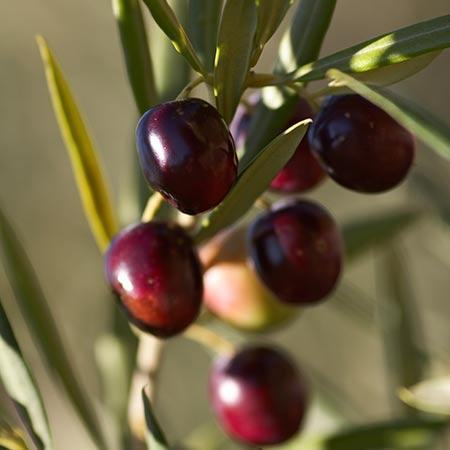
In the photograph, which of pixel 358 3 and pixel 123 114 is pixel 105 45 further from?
pixel 358 3

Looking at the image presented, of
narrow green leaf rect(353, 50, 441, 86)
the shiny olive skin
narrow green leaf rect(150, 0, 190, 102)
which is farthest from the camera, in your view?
narrow green leaf rect(150, 0, 190, 102)

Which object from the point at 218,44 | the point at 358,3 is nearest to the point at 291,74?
the point at 218,44

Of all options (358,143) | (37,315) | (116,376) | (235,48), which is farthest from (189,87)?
(116,376)

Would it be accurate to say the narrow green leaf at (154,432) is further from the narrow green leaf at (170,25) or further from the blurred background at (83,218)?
the blurred background at (83,218)

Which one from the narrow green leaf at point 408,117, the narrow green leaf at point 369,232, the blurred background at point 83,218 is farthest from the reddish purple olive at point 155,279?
the blurred background at point 83,218

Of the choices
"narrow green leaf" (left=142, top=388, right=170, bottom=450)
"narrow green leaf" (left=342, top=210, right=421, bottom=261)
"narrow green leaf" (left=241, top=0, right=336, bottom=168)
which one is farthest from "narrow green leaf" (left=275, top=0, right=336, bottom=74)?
"narrow green leaf" (left=342, top=210, right=421, bottom=261)

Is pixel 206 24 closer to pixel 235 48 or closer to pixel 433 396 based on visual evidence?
pixel 235 48

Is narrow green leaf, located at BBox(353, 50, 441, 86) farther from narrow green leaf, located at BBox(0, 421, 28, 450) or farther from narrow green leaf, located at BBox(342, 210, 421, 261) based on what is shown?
narrow green leaf, located at BBox(342, 210, 421, 261)
